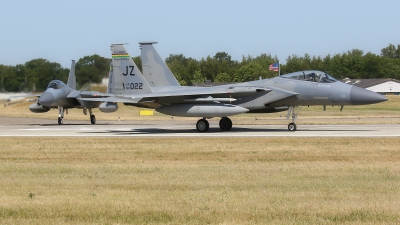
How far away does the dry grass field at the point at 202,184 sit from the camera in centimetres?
773

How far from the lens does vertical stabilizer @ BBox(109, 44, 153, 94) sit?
25594mm

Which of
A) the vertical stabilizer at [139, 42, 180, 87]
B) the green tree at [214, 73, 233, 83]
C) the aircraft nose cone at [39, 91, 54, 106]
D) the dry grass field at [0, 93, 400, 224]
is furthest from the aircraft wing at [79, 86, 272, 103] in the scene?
the green tree at [214, 73, 233, 83]

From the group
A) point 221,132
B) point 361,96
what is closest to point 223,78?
point 221,132

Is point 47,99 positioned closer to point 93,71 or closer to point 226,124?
point 93,71

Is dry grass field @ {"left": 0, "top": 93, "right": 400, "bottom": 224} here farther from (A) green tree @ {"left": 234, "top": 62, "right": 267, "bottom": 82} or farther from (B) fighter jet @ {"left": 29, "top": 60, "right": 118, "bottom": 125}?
(A) green tree @ {"left": 234, "top": 62, "right": 267, "bottom": 82}

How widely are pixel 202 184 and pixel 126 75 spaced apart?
16307 mm

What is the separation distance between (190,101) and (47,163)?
36.6ft

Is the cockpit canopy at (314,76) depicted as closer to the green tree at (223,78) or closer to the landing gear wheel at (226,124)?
the landing gear wheel at (226,124)

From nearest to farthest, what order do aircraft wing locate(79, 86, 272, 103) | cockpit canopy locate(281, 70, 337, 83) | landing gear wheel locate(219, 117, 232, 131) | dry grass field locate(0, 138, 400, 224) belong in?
1. dry grass field locate(0, 138, 400, 224)
2. cockpit canopy locate(281, 70, 337, 83)
3. aircraft wing locate(79, 86, 272, 103)
4. landing gear wheel locate(219, 117, 232, 131)

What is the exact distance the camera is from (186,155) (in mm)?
15539

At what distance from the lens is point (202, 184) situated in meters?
10.2

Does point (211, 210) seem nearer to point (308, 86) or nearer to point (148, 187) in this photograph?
point (148, 187)

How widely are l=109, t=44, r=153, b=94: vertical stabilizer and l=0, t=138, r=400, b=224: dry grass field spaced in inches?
309

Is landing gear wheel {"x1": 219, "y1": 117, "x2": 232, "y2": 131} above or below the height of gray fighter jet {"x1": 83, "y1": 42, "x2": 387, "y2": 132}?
below
